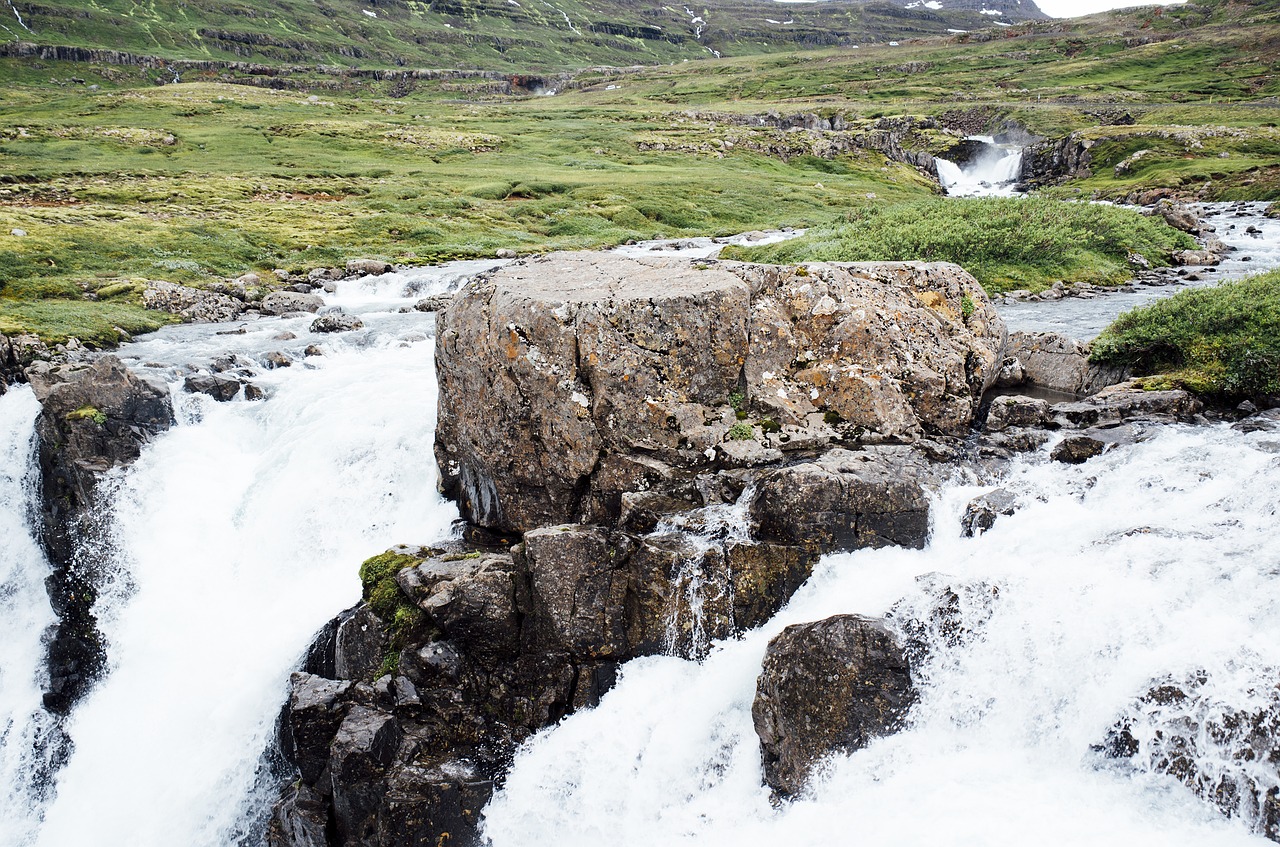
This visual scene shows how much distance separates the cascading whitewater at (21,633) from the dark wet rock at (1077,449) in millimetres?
24382

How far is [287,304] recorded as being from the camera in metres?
42.3

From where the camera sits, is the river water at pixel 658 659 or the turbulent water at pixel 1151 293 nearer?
the river water at pixel 658 659

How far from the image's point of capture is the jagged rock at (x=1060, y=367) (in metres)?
20.9

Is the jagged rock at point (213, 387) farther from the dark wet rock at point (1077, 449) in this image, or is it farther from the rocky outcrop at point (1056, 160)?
the rocky outcrop at point (1056, 160)

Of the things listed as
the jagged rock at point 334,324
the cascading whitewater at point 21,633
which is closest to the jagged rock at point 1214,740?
the cascading whitewater at point 21,633

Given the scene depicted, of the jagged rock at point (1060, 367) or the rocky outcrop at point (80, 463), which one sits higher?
the jagged rock at point (1060, 367)

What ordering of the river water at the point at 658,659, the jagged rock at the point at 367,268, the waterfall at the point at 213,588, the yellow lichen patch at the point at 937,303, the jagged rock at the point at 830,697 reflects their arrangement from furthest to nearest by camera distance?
the jagged rock at the point at 367,268 < the yellow lichen patch at the point at 937,303 < the waterfall at the point at 213,588 < the jagged rock at the point at 830,697 < the river water at the point at 658,659

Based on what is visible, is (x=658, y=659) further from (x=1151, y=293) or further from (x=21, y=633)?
(x=1151, y=293)

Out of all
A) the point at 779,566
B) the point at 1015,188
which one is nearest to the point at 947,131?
the point at 1015,188

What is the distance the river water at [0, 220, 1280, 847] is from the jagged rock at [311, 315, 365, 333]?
11594 mm

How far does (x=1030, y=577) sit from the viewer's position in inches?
500

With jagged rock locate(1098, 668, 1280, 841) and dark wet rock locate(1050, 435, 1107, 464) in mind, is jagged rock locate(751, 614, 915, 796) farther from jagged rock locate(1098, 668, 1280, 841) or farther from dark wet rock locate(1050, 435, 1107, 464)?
dark wet rock locate(1050, 435, 1107, 464)

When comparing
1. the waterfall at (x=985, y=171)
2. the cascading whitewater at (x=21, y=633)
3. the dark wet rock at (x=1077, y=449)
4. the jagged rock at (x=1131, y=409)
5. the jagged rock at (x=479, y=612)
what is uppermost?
the waterfall at (x=985, y=171)

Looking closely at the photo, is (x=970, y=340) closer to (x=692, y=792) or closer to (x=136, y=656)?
(x=692, y=792)
